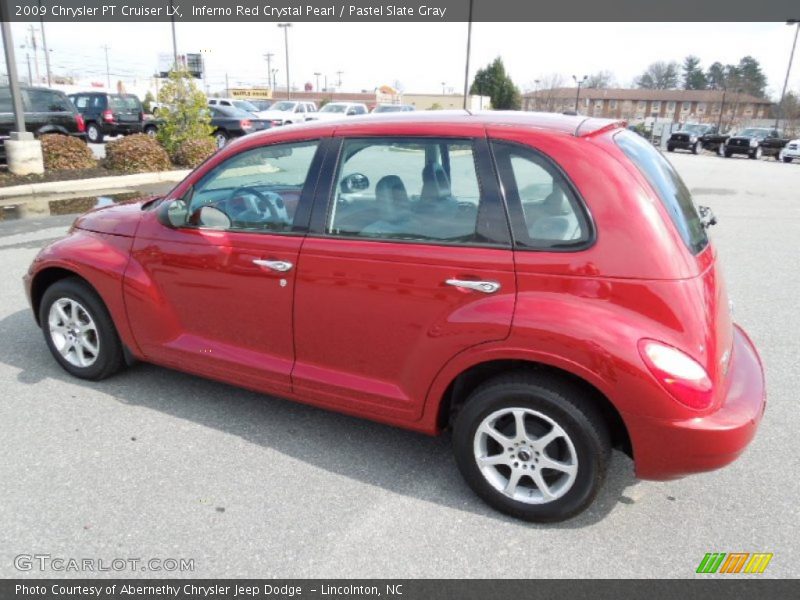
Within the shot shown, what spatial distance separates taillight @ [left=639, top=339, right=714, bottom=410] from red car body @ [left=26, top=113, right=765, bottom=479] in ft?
0.07

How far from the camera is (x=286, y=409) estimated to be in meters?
3.82

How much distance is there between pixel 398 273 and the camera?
2.87 meters

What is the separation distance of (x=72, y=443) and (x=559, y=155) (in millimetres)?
2971

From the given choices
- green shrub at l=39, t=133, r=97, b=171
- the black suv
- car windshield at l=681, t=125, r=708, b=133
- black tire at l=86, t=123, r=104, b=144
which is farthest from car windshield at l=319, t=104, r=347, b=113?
car windshield at l=681, t=125, r=708, b=133

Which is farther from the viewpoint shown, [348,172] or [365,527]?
[348,172]

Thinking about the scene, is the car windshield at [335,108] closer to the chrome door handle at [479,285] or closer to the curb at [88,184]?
the curb at [88,184]

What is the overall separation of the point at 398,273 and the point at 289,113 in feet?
90.8

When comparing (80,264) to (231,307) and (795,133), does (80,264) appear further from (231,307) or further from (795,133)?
(795,133)

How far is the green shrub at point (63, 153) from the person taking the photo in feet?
44.1

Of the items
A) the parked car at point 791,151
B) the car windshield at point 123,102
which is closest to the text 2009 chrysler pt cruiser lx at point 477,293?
the car windshield at point 123,102

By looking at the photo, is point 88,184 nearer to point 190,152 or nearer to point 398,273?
point 190,152

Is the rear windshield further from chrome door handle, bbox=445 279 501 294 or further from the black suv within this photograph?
the black suv

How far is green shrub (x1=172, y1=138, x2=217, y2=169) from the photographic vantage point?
596 inches
